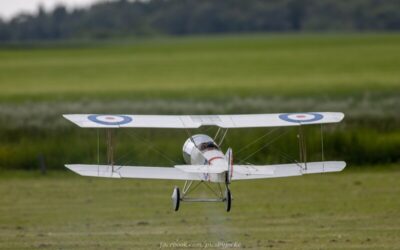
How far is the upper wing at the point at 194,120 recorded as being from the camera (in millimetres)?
20734

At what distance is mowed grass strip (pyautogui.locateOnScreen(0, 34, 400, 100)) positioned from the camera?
68.9 m

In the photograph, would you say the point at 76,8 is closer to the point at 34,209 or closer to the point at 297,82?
the point at 297,82

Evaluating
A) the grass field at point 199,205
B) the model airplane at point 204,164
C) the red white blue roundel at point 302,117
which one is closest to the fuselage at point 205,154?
the model airplane at point 204,164

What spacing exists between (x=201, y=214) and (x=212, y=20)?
478 ft

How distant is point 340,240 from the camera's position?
2350cm

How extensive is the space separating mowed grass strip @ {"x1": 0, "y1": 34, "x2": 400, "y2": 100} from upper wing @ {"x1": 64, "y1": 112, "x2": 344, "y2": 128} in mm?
37176

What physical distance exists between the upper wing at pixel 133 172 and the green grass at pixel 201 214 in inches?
113

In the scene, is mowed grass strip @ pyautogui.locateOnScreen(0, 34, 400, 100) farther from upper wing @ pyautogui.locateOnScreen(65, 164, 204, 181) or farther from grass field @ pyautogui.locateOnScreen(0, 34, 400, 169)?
upper wing @ pyautogui.locateOnScreen(65, 164, 204, 181)

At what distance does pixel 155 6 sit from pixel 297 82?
114m

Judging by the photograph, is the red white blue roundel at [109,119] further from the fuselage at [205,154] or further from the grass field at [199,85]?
the grass field at [199,85]

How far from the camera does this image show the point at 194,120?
21766mm

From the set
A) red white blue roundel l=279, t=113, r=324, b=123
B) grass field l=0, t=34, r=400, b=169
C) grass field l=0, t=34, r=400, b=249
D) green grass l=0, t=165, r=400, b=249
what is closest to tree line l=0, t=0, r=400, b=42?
grass field l=0, t=34, r=400, b=169

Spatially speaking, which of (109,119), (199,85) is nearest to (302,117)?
(109,119)

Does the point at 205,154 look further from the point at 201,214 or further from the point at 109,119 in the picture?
the point at 201,214
